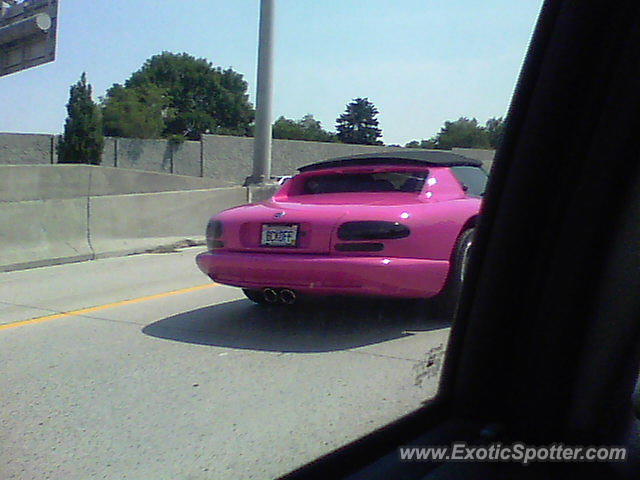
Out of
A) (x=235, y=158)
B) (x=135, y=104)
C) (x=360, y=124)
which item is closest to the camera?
(x=360, y=124)

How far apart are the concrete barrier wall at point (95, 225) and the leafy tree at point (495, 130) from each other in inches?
358

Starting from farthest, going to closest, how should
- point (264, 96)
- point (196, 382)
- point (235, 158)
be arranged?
1. point (235, 158)
2. point (264, 96)
3. point (196, 382)

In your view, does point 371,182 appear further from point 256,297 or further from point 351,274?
point 256,297

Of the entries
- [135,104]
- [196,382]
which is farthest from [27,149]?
[196,382]

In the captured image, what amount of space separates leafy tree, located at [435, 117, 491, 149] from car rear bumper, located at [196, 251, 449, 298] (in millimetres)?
1778

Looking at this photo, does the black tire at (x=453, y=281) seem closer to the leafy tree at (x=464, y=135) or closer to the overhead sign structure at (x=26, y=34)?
the leafy tree at (x=464, y=135)

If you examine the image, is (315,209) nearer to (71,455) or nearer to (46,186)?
(71,455)

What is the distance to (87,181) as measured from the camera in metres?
23.0

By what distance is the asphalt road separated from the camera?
326cm

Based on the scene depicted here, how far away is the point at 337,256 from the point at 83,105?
10.5 metres

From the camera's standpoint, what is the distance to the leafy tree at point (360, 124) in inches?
179

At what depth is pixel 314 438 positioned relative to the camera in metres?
3.41

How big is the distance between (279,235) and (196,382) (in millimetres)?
1451

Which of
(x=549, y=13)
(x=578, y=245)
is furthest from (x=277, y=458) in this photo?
(x=549, y=13)
